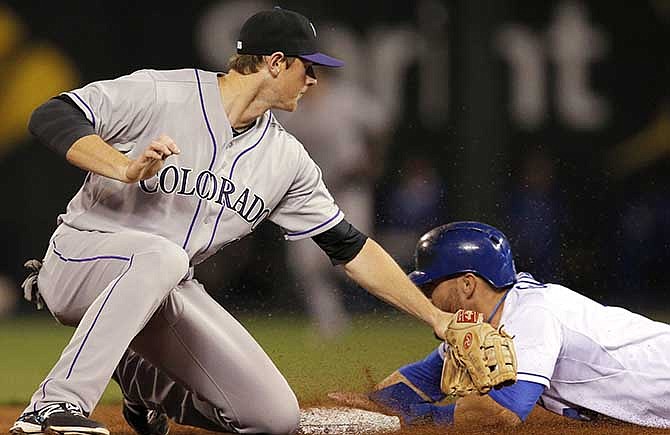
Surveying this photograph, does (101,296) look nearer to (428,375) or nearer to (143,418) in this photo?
(143,418)

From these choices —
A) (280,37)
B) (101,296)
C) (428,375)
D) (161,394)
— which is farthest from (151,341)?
(428,375)

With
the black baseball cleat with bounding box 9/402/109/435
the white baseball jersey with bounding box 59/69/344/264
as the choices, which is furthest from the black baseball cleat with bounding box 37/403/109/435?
the white baseball jersey with bounding box 59/69/344/264

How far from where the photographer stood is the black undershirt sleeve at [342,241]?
409 cm

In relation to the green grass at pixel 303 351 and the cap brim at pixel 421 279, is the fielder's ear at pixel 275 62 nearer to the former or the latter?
the cap brim at pixel 421 279

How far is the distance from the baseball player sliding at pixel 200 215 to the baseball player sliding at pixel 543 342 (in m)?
0.27

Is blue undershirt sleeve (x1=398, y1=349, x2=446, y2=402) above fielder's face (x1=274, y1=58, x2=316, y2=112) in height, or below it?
below

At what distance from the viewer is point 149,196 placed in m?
3.73

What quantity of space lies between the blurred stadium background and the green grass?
7 centimetres

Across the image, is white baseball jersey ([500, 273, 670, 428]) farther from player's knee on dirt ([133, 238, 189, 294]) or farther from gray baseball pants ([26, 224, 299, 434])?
player's knee on dirt ([133, 238, 189, 294])

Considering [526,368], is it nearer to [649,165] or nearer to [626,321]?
[626,321]

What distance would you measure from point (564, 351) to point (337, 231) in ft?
2.76

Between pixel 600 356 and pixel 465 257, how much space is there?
1.84ft

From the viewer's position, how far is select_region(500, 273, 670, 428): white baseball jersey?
3992mm

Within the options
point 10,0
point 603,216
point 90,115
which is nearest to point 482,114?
point 603,216
